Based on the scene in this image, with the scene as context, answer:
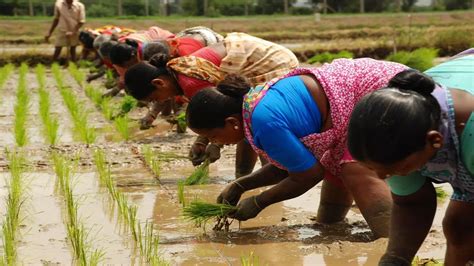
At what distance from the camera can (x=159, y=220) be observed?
444cm

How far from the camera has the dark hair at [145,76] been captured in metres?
4.98

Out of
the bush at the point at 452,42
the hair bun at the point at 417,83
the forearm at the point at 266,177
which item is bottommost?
the bush at the point at 452,42

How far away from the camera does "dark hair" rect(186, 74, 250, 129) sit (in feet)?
12.3

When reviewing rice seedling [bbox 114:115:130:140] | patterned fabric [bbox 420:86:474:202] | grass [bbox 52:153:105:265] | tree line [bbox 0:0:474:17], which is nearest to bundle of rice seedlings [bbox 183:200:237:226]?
grass [bbox 52:153:105:265]

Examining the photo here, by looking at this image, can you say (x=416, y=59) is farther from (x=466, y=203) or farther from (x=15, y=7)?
(x=15, y=7)

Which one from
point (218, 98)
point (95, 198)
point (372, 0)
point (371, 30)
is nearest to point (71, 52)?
point (371, 30)

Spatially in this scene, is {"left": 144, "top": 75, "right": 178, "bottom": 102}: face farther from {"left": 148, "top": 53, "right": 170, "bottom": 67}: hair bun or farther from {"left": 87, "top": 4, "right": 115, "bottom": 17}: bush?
{"left": 87, "top": 4, "right": 115, "bottom": 17}: bush

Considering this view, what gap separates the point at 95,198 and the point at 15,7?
2569 cm

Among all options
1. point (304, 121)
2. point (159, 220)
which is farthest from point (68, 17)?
point (304, 121)

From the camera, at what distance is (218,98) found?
3775 mm

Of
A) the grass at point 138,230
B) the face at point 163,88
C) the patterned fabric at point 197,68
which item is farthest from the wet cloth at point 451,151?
the face at point 163,88

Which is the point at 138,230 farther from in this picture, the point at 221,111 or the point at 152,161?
the point at 152,161

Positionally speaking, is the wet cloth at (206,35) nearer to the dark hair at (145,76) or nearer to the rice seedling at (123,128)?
the dark hair at (145,76)

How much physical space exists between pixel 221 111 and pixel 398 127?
5.31 feet
